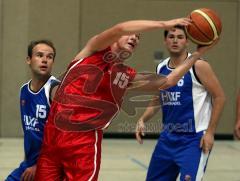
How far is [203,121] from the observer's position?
181 inches

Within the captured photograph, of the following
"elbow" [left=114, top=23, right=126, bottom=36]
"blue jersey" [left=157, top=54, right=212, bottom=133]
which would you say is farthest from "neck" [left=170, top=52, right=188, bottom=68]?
"elbow" [left=114, top=23, right=126, bottom=36]

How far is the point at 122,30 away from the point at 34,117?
1118mm

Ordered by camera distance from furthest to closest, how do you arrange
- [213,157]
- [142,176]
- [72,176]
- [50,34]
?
[50,34]
[213,157]
[142,176]
[72,176]

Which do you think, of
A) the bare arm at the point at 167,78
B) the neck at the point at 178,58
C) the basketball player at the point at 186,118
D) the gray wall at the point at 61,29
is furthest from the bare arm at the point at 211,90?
the gray wall at the point at 61,29

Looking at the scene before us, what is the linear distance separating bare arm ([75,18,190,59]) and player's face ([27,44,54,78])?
0.56 meters

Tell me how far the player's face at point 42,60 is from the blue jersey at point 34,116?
81mm

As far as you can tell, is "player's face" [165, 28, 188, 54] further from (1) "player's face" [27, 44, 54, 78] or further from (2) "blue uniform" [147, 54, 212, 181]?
(1) "player's face" [27, 44, 54, 78]

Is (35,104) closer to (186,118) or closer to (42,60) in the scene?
(42,60)

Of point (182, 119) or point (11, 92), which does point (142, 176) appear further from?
point (11, 92)

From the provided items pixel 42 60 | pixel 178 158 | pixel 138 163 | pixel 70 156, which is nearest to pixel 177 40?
pixel 178 158

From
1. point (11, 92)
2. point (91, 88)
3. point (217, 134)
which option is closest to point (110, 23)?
point (11, 92)

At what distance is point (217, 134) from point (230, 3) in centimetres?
285

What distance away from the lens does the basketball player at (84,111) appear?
356 cm

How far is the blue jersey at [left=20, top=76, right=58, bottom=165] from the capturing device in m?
4.01
